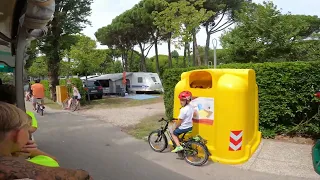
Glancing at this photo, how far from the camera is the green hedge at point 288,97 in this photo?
6996mm

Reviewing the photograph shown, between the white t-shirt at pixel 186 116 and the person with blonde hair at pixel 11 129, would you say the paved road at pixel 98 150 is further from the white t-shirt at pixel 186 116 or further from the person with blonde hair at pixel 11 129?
the person with blonde hair at pixel 11 129

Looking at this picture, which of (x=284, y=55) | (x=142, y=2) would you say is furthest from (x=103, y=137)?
(x=142, y=2)

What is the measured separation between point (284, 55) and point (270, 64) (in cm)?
998

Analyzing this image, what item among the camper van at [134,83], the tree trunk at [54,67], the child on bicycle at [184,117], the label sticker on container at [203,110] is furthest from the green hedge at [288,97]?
the camper van at [134,83]

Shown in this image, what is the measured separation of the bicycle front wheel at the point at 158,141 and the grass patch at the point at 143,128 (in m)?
1.36

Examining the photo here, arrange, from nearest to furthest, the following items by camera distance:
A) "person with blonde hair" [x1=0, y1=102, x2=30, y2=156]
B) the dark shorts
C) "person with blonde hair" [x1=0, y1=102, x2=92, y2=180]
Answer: "person with blonde hair" [x1=0, y1=102, x2=92, y2=180] → "person with blonde hair" [x1=0, y1=102, x2=30, y2=156] → the dark shorts

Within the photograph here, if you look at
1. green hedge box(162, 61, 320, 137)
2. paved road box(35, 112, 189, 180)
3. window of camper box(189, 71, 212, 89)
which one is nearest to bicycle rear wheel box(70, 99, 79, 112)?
paved road box(35, 112, 189, 180)

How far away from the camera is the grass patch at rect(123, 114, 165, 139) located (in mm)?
8640

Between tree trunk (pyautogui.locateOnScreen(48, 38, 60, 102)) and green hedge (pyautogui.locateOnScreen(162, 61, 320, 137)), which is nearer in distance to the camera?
green hedge (pyautogui.locateOnScreen(162, 61, 320, 137))

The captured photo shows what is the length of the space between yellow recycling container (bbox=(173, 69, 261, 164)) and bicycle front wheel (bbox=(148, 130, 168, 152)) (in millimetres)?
839

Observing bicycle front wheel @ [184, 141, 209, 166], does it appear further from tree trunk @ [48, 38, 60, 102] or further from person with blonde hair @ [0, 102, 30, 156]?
tree trunk @ [48, 38, 60, 102]

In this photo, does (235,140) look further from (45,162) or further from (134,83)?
(134,83)

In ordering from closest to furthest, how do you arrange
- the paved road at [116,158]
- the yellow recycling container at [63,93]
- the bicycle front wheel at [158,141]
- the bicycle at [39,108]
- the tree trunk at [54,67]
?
the paved road at [116,158] < the bicycle front wheel at [158,141] < the bicycle at [39,108] < the tree trunk at [54,67] < the yellow recycling container at [63,93]

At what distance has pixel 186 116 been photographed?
5770mm
